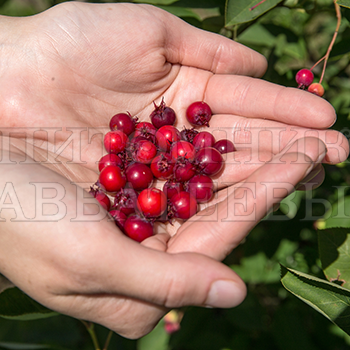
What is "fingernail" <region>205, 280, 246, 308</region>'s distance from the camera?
2.04 metres

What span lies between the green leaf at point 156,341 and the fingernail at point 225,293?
5.64 feet

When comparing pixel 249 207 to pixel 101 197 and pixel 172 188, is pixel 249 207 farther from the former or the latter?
pixel 101 197

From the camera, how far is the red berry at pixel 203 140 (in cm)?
342

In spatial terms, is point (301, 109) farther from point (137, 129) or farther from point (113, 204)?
point (113, 204)

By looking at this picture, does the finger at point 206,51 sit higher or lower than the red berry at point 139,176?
higher

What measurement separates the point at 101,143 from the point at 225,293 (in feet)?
6.98

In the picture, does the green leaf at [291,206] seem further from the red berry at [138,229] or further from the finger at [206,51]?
the red berry at [138,229]

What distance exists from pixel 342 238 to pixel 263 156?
921 mm

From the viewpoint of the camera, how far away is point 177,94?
4.00m

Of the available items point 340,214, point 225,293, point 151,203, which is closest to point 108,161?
point 151,203

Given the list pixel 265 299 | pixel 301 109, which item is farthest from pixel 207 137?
pixel 265 299

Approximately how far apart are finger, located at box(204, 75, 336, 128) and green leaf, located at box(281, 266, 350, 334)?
1.49 meters

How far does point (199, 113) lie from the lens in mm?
3598

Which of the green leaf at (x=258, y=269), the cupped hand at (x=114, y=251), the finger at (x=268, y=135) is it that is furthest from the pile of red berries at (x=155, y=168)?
the green leaf at (x=258, y=269)
